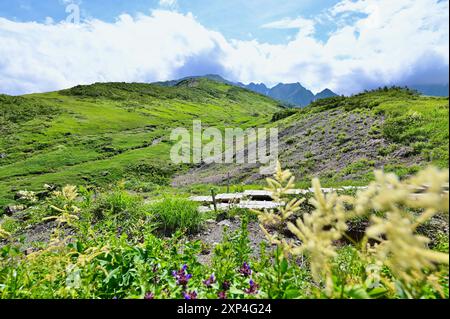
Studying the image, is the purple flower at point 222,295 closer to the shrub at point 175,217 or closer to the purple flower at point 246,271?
the purple flower at point 246,271

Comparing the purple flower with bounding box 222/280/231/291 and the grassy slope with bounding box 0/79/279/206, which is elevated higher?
the grassy slope with bounding box 0/79/279/206

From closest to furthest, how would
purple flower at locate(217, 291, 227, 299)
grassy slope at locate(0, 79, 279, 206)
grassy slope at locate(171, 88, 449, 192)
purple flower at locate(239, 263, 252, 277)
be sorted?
purple flower at locate(217, 291, 227, 299) → purple flower at locate(239, 263, 252, 277) → grassy slope at locate(171, 88, 449, 192) → grassy slope at locate(0, 79, 279, 206)

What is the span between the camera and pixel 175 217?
1135 cm

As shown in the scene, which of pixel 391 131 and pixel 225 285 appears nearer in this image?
pixel 225 285

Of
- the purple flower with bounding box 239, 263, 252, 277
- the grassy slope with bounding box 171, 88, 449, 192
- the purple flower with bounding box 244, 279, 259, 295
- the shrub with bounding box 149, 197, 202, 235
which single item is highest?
the grassy slope with bounding box 171, 88, 449, 192

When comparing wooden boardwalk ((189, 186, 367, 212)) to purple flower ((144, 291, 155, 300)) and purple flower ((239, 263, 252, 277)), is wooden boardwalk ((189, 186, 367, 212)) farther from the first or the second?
purple flower ((144, 291, 155, 300))

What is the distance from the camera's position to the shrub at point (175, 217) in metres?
11.2

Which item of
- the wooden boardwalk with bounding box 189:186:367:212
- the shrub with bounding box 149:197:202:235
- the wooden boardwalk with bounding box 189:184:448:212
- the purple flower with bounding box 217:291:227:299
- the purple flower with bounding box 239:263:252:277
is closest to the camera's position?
the purple flower with bounding box 217:291:227:299

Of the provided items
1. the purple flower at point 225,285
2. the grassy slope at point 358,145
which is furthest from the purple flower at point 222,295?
the grassy slope at point 358,145

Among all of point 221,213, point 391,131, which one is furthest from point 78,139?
point 221,213

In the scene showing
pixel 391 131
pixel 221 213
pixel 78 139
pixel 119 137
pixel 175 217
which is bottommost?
pixel 221 213

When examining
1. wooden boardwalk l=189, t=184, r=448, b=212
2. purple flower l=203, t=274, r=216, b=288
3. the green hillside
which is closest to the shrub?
the green hillside

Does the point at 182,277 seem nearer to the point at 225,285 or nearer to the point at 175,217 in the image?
the point at 225,285

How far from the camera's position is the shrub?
1125 cm
